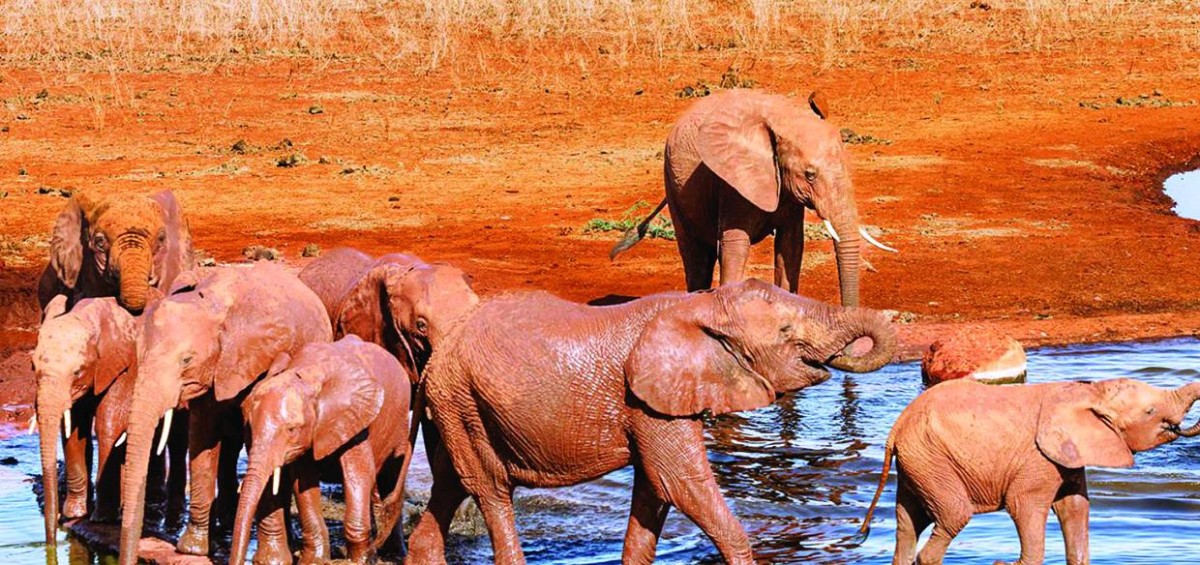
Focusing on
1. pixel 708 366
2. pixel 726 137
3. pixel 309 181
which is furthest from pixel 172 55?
pixel 708 366

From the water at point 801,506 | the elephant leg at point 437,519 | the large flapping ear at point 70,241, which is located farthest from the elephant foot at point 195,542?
the large flapping ear at point 70,241

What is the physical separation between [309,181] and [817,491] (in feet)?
38.0

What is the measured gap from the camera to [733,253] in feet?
40.8

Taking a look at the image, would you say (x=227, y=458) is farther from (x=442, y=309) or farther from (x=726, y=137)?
(x=726, y=137)

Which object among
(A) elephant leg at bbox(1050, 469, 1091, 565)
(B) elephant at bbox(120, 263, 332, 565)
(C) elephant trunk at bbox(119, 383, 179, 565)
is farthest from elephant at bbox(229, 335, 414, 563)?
(A) elephant leg at bbox(1050, 469, 1091, 565)

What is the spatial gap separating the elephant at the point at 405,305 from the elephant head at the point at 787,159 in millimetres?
3149

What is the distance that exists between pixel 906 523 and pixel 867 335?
1.62 metres

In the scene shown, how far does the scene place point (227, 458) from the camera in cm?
959

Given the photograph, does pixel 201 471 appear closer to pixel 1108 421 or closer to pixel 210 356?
pixel 210 356

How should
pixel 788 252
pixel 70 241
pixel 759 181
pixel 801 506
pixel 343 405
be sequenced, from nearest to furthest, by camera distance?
pixel 343 405 < pixel 801 506 < pixel 70 241 < pixel 759 181 < pixel 788 252

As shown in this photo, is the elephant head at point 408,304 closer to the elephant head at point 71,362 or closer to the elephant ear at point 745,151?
the elephant head at point 71,362

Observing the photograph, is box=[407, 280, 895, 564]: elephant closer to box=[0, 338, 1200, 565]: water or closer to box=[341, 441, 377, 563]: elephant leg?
box=[341, 441, 377, 563]: elephant leg

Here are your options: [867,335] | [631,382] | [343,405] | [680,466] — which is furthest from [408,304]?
[867,335]

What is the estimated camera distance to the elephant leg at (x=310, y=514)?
859 cm
